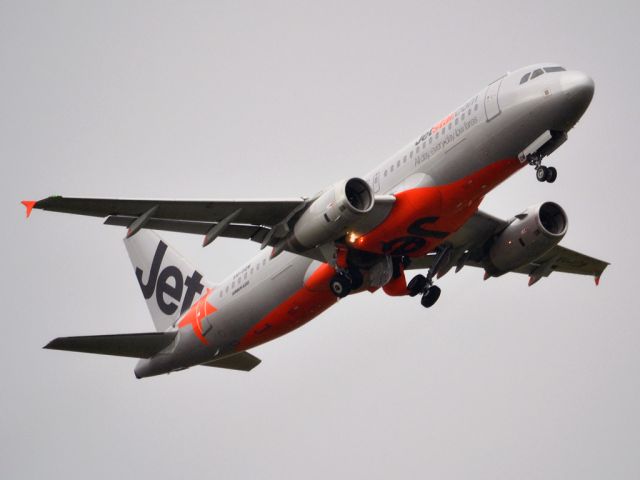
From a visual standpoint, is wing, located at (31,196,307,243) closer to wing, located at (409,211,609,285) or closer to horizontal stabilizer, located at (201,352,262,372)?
wing, located at (409,211,609,285)

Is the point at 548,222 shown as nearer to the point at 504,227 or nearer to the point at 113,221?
the point at 504,227

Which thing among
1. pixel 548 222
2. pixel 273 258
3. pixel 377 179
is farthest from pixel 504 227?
pixel 273 258

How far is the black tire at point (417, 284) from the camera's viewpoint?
3800 cm

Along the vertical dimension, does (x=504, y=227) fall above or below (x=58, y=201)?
below

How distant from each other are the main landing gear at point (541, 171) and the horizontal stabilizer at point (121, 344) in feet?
53.7

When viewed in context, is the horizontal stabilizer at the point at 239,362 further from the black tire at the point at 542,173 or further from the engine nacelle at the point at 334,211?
the black tire at the point at 542,173

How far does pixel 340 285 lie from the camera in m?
34.9

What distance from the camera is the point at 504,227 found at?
127 ft

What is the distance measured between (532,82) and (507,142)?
198cm

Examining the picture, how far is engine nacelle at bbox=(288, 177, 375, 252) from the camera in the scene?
3180 cm

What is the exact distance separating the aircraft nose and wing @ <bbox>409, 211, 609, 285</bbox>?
28.2ft

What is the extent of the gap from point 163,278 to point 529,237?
16469 mm

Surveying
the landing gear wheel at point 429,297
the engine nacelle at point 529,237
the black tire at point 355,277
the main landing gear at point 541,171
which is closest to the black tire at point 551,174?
the main landing gear at point 541,171

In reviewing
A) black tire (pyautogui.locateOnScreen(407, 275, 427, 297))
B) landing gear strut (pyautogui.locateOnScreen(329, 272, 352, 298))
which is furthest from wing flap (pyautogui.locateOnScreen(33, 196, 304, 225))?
black tire (pyautogui.locateOnScreen(407, 275, 427, 297))
